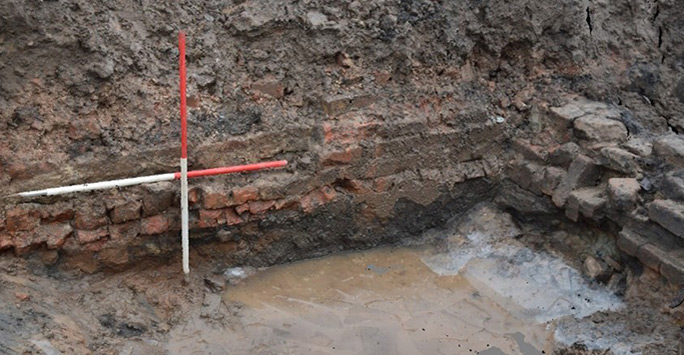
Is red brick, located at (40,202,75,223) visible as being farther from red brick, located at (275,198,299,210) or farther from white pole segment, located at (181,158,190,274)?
red brick, located at (275,198,299,210)

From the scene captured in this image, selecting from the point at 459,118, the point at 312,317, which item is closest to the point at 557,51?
the point at 459,118

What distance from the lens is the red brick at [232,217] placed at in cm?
463

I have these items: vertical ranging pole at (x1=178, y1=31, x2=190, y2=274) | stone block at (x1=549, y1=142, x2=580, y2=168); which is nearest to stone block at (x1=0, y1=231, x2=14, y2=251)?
vertical ranging pole at (x1=178, y1=31, x2=190, y2=274)

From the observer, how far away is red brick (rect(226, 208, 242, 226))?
4.63m

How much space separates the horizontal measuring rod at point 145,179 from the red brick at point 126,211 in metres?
0.12

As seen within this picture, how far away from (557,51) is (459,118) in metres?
0.97

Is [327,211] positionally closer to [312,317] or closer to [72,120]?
[312,317]

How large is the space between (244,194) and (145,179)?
604 mm

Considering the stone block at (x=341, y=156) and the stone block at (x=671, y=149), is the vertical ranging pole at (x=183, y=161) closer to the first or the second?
the stone block at (x=341, y=156)

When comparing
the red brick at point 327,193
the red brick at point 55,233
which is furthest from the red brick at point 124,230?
the red brick at point 327,193

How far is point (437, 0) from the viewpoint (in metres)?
5.18

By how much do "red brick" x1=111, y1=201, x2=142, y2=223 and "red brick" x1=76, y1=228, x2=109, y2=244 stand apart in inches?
3.5

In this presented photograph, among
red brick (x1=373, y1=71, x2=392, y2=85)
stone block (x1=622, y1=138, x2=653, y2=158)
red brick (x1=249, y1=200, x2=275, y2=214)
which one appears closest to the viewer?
red brick (x1=249, y1=200, x2=275, y2=214)

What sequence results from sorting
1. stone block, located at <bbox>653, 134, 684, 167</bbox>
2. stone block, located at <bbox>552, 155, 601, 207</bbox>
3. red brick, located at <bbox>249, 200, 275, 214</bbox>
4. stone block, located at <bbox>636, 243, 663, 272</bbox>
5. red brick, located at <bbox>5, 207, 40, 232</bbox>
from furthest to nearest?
1. stone block, located at <bbox>552, 155, 601, 207</bbox>
2. red brick, located at <bbox>249, 200, 275, 214</bbox>
3. stone block, located at <bbox>653, 134, 684, 167</bbox>
4. stone block, located at <bbox>636, 243, 663, 272</bbox>
5. red brick, located at <bbox>5, 207, 40, 232</bbox>
